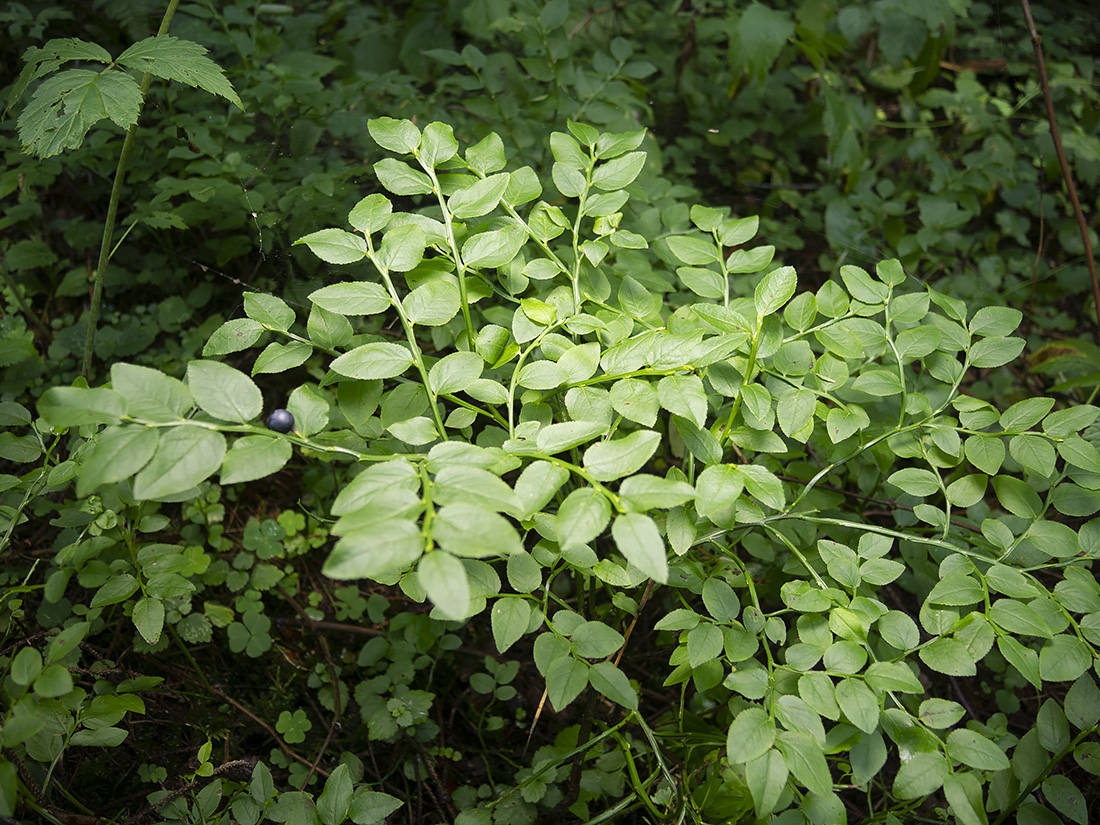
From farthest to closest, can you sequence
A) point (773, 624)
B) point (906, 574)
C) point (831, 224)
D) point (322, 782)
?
point (831, 224)
point (906, 574)
point (322, 782)
point (773, 624)

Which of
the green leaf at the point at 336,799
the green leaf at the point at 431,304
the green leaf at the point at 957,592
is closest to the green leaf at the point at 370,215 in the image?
the green leaf at the point at 431,304

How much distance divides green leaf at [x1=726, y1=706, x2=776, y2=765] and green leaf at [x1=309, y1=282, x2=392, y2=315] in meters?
0.72

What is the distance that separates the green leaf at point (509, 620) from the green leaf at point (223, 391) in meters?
0.41

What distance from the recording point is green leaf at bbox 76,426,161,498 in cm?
67

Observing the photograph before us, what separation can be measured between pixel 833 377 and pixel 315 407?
82 cm

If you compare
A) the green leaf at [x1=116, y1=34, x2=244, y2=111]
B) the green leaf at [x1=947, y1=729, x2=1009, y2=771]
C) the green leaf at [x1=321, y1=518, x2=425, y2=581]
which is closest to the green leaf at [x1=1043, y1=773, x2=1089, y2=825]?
the green leaf at [x1=947, y1=729, x2=1009, y2=771]

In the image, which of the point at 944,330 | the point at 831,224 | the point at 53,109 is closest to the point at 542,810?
the point at 944,330

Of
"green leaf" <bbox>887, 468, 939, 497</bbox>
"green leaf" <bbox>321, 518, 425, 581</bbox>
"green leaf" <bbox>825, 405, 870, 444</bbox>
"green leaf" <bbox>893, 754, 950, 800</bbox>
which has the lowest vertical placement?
"green leaf" <bbox>893, 754, 950, 800</bbox>

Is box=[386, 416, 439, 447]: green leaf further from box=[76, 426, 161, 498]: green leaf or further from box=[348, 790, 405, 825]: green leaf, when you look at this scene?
box=[348, 790, 405, 825]: green leaf

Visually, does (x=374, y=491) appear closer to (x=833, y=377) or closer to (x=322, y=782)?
(x=833, y=377)

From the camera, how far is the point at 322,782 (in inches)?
54.6

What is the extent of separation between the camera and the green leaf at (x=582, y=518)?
2.32 feet

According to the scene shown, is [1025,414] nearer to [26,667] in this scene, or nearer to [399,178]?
[399,178]

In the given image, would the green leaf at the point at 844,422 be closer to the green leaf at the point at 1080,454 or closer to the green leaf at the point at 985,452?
the green leaf at the point at 985,452
